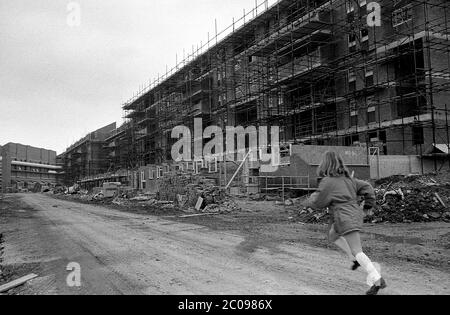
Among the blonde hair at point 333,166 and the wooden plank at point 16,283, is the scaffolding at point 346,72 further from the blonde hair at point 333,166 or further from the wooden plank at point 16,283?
the wooden plank at point 16,283

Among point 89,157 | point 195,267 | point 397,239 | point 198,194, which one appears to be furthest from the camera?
point 89,157

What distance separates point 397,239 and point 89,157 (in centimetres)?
8088

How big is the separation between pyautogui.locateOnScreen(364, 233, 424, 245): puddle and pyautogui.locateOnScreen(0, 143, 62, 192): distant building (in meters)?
82.9

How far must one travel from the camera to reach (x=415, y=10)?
2417cm

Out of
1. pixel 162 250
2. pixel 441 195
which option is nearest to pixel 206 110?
pixel 441 195

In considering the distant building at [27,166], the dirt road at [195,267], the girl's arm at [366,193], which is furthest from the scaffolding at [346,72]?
the distant building at [27,166]

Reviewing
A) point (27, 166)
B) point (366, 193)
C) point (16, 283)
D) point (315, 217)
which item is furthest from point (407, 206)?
point (27, 166)

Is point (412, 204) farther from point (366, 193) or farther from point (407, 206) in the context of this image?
point (366, 193)

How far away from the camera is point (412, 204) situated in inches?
520

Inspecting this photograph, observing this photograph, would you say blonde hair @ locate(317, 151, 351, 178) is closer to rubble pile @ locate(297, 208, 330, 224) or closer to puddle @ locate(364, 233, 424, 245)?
puddle @ locate(364, 233, 424, 245)

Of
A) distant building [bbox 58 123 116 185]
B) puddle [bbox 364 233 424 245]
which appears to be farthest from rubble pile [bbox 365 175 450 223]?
distant building [bbox 58 123 116 185]

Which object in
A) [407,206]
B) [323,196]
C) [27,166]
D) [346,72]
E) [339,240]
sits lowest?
[407,206]

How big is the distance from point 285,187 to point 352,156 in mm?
3871

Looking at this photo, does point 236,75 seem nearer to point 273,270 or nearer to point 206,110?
point 206,110
